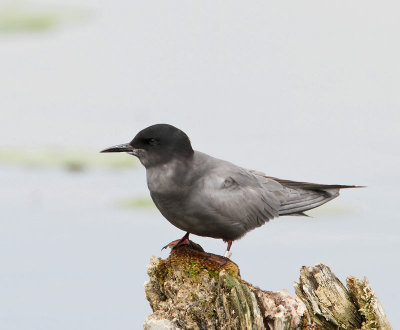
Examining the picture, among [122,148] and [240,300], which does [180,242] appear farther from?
[240,300]

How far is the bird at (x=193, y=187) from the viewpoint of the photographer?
7.55m

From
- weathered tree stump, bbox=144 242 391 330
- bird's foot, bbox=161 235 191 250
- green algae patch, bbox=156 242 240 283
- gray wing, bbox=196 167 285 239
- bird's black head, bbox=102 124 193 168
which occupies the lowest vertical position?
weathered tree stump, bbox=144 242 391 330

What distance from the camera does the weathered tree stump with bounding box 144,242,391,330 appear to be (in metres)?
6.59

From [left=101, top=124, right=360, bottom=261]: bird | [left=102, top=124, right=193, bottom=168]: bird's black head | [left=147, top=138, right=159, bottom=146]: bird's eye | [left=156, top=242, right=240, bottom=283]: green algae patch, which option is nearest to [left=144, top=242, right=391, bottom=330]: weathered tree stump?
[left=156, top=242, right=240, bottom=283]: green algae patch

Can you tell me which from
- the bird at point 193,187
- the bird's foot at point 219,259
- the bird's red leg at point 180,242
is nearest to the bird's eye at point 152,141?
the bird at point 193,187

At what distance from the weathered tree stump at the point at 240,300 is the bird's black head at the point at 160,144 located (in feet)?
2.71

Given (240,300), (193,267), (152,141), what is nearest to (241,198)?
(152,141)

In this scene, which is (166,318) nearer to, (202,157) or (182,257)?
(182,257)

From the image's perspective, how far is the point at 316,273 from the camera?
275 inches

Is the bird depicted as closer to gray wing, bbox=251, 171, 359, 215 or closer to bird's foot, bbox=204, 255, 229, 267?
bird's foot, bbox=204, 255, 229, 267

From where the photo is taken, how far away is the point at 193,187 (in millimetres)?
7633

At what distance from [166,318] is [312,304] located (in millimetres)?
1113

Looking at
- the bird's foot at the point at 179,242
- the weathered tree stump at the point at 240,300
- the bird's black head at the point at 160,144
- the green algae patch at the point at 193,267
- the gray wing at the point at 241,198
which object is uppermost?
the bird's black head at the point at 160,144

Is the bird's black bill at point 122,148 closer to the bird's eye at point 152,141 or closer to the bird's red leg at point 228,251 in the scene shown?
the bird's eye at point 152,141
